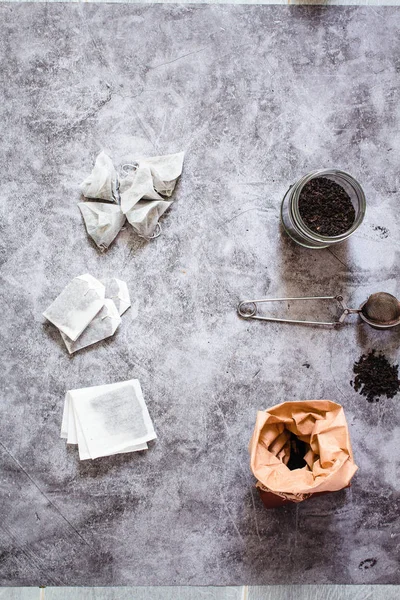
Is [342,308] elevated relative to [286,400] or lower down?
elevated

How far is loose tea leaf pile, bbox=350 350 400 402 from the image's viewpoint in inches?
65.1

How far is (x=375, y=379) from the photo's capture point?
165cm

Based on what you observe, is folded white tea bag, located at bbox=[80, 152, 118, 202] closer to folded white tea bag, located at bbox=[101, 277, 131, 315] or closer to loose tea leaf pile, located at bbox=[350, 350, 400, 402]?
folded white tea bag, located at bbox=[101, 277, 131, 315]

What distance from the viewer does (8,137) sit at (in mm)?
1657

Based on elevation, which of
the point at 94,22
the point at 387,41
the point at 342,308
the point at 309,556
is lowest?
the point at 309,556

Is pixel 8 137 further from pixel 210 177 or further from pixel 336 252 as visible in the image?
pixel 336 252

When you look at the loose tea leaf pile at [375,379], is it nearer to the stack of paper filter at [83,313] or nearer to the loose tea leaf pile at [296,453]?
the loose tea leaf pile at [296,453]

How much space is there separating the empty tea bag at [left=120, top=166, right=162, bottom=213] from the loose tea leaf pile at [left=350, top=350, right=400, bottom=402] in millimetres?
875

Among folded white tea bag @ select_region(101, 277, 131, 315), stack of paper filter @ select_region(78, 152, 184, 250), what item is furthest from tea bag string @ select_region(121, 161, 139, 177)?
folded white tea bag @ select_region(101, 277, 131, 315)

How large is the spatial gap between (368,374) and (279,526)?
0.57 m

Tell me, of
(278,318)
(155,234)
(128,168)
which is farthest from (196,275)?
(128,168)

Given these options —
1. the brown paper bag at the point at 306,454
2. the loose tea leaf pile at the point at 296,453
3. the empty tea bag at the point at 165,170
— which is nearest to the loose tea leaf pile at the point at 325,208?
the empty tea bag at the point at 165,170

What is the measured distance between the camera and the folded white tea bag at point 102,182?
1609 millimetres

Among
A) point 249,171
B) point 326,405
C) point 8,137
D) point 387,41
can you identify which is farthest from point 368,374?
point 8,137
